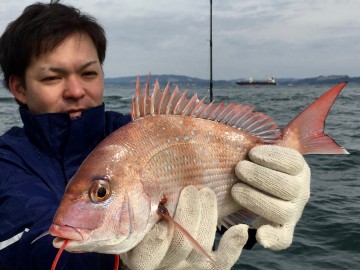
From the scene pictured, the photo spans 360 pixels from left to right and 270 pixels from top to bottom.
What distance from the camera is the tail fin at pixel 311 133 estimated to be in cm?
288

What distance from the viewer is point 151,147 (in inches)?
91.7

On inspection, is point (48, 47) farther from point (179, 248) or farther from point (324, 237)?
point (324, 237)

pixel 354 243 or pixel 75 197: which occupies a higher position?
pixel 75 197

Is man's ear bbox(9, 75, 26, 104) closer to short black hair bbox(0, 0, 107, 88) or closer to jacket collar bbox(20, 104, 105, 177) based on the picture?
short black hair bbox(0, 0, 107, 88)

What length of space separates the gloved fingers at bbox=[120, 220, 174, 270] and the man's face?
42.4 inches

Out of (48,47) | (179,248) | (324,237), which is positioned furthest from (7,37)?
(324,237)

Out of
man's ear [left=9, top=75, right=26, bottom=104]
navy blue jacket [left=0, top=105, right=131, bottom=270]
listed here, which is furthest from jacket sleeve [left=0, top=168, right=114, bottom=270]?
man's ear [left=9, top=75, right=26, bottom=104]

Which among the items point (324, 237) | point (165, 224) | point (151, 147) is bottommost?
point (324, 237)

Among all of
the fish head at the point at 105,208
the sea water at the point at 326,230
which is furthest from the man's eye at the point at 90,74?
the sea water at the point at 326,230

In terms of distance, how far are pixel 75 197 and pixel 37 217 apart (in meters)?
0.40

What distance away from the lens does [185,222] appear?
7.55ft

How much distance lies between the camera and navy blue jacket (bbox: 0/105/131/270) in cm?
223

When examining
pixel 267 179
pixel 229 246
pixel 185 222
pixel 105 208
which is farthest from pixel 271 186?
pixel 105 208

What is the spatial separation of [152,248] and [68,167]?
908 mm
